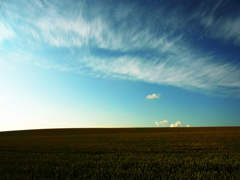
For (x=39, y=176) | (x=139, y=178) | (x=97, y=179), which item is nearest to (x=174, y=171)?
(x=139, y=178)

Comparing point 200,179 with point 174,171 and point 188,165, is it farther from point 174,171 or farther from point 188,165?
point 188,165

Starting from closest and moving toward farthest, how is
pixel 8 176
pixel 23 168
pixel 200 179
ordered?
pixel 200 179 → pixel 8 176 → pixel 23 168

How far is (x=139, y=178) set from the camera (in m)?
6.74

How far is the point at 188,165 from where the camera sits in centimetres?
864

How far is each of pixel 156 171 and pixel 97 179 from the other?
9.85 ft

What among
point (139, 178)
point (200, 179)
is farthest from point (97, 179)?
point (200, 179)

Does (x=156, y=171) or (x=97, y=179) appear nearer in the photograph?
(x=97, y=179)

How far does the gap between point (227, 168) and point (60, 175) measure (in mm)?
8620

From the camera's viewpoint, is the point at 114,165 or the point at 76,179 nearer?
the point at 76,179

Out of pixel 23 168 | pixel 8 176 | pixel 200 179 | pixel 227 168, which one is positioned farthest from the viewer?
pixel 23 168

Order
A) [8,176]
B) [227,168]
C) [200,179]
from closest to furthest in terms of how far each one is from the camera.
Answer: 1. [200,179]
2. [8,176]
3. [227,168]

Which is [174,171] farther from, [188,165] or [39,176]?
[39,176]

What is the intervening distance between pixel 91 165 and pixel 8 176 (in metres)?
4.04

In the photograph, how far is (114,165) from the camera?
8898mm
